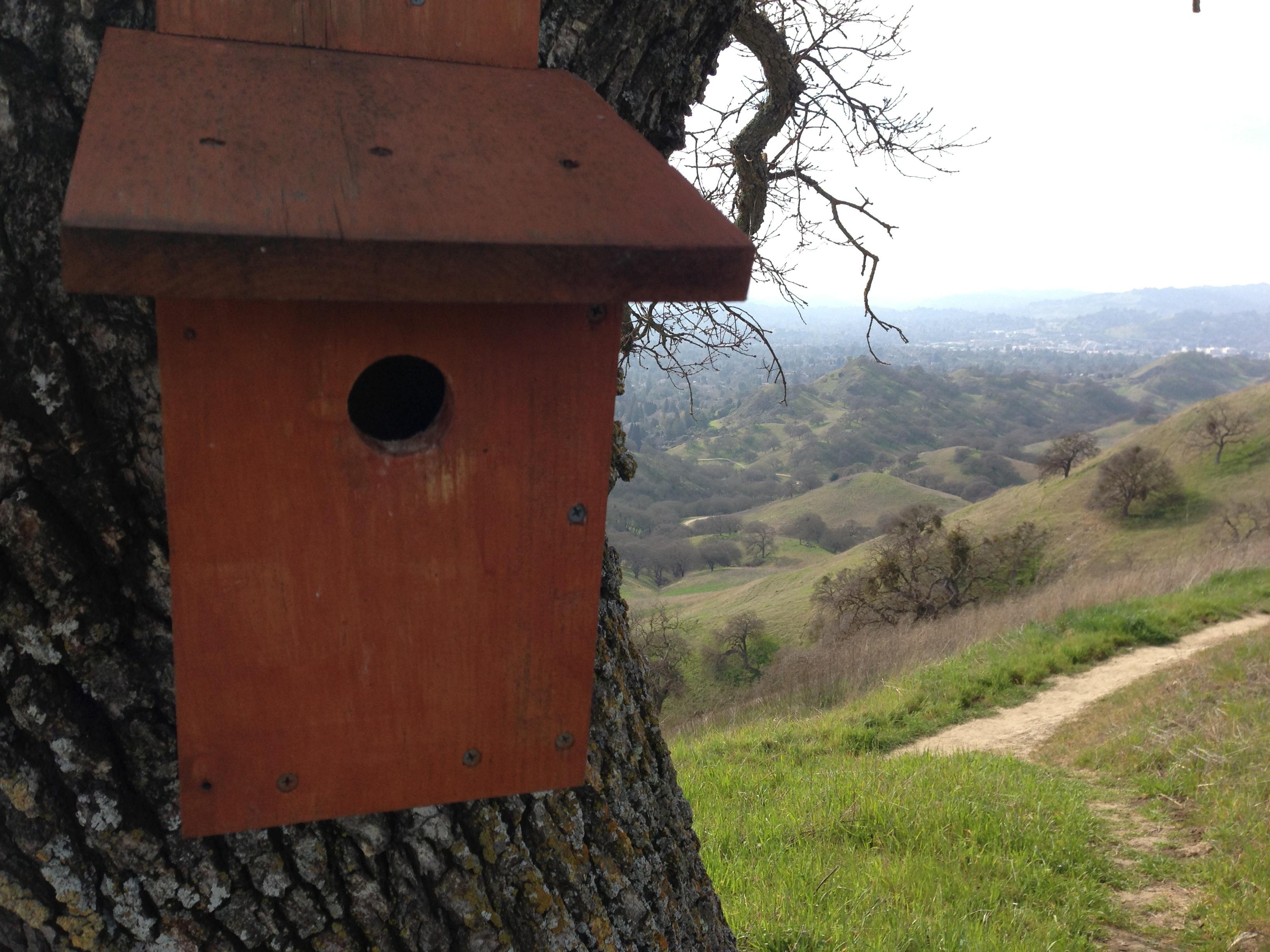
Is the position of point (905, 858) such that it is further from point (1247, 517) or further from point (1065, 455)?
point (1065, 455)

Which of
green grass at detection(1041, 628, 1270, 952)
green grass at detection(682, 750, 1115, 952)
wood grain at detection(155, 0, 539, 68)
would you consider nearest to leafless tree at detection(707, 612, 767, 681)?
green grass at detection(1041, 628, 1270, 952)

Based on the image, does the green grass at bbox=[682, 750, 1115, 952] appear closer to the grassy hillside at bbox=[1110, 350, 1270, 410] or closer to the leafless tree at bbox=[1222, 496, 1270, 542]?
the leafless tree at bbox=[1222, 496, 1270, 542]

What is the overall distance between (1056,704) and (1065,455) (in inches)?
1995

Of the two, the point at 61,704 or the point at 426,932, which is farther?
the point at 426,932

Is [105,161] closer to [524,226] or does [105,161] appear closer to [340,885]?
[524,226]

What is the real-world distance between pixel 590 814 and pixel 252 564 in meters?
1.07

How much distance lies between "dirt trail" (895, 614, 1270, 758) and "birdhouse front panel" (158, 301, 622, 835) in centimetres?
554

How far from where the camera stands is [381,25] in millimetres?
1445

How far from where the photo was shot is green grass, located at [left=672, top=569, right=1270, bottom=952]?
3180 millimetres

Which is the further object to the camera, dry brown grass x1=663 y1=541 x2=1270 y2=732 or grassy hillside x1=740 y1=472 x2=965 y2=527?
grassy hillside x1=740 y1=472 x2=965 y2=527

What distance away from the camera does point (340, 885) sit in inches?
63.6

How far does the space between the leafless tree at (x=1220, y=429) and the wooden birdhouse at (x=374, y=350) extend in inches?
2020

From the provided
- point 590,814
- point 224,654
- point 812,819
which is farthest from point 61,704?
point 812,819

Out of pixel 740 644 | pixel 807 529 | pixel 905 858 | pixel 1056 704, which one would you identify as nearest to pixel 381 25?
pixel 905 858
